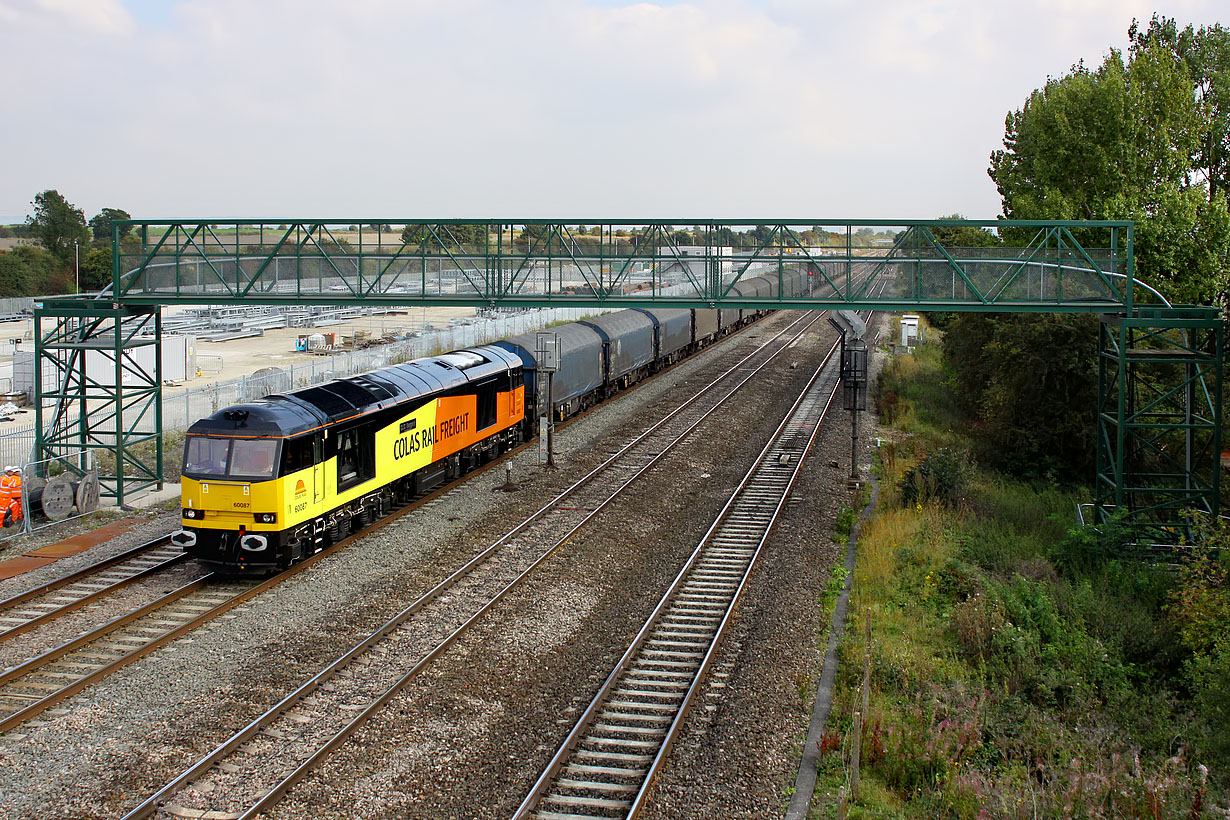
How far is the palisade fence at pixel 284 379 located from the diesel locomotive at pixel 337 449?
5.94m

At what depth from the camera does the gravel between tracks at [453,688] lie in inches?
384

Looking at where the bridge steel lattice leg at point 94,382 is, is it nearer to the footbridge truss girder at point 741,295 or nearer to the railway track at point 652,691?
the footbridge truss girder at point 741,295

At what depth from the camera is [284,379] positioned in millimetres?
35469

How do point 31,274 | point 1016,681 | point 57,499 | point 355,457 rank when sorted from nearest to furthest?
point 1016,681
point 355,457
point 57,499
point 31,274

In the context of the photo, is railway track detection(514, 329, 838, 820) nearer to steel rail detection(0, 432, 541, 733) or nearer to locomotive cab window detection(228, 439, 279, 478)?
steel rail detection(0, 432, 541, 733)

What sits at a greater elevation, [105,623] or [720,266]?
[720,266]

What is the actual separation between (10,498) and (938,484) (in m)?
19.1

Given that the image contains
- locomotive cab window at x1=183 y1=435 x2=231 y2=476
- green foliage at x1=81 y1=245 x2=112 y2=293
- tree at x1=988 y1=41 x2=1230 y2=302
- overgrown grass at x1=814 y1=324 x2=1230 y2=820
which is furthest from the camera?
green foliage at x1=81 y1=245 x2=112 y2=293

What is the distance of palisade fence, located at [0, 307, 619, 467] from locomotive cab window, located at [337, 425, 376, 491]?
7.84 meters

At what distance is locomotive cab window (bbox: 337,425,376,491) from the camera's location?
1769 centimetres

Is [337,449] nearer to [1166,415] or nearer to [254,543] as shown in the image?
[254,543]

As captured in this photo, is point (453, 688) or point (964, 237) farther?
point (964, 237)

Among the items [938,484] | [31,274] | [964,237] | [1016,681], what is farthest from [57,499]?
[31,274]

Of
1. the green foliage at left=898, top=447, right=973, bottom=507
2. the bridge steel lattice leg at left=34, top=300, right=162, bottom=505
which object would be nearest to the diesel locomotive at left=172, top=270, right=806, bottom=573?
the green foliage at left=898, top=447, right=973, bottom=507
